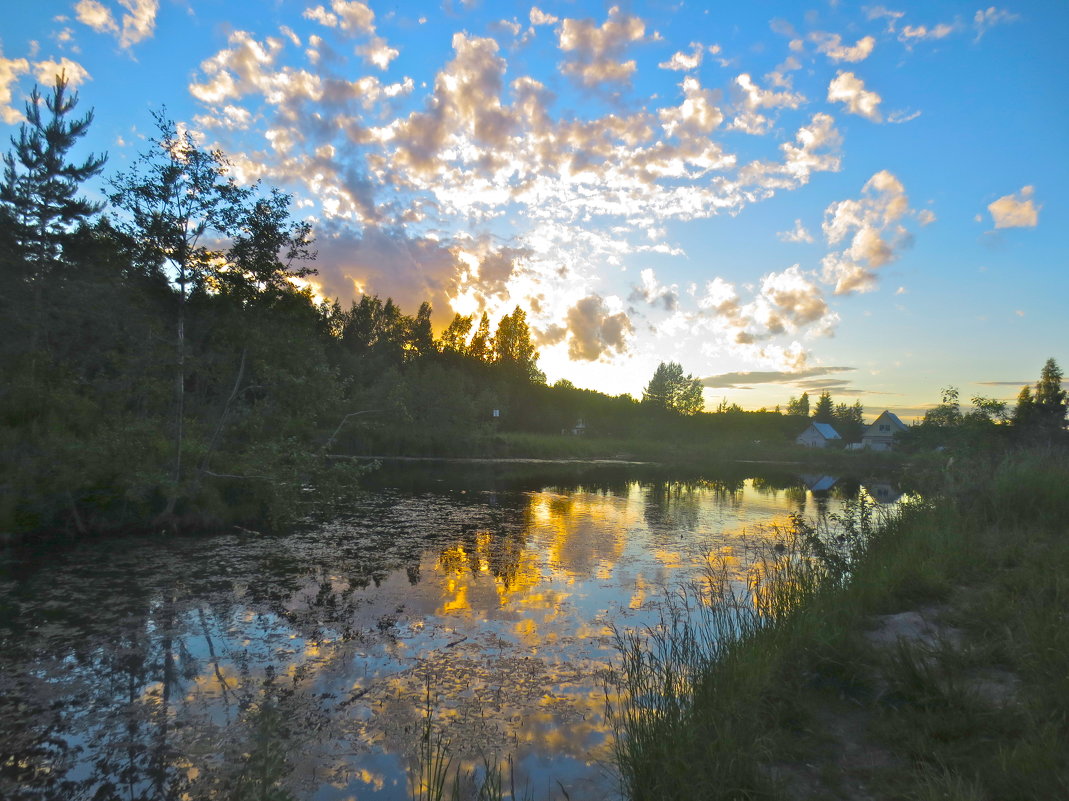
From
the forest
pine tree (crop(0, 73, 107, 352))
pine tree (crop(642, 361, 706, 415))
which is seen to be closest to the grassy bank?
the forest

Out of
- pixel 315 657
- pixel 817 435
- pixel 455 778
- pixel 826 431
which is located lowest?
pixel 315 657

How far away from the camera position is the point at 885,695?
14.8ft

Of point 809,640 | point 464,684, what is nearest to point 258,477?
point 464,684

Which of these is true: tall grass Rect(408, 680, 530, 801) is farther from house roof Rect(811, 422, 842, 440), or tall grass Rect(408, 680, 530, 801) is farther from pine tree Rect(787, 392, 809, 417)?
pine tree Rect(787, 392, 809, 417)

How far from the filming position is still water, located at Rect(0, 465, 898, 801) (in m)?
4.63

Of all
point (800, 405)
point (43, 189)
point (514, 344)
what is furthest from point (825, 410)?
point (43, 189)

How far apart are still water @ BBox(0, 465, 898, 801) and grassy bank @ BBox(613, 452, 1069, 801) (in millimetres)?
928

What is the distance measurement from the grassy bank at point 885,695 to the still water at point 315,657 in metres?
0.93

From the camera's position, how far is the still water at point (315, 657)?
15.2ft

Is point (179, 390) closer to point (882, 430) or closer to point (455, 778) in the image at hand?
point (455, 778)

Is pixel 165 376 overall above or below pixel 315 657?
above

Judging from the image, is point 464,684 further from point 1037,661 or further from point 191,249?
point 191,249

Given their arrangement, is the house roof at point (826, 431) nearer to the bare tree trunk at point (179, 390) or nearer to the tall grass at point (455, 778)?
the bare tree trunk at point (179, 390)

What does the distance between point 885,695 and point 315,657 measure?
19.0 ft
